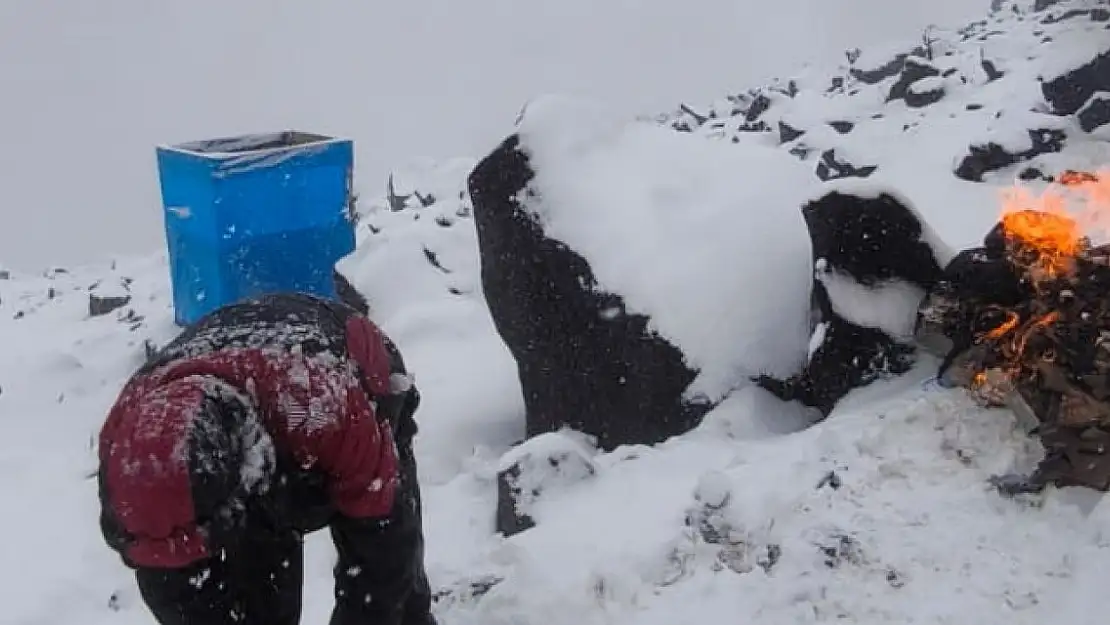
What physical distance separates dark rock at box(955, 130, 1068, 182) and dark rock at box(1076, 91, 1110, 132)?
13.6 inches

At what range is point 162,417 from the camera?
227 centimetres

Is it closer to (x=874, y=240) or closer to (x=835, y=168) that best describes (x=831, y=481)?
(x=874, y=240)

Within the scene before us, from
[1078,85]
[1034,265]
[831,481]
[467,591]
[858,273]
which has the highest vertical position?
[1034,265]

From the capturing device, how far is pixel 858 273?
208 inches

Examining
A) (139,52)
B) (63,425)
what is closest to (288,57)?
(139,52)

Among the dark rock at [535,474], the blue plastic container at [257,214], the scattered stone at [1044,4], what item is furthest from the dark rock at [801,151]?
the scattered stone at [1044,4]

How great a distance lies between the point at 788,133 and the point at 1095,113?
4195 millimetres

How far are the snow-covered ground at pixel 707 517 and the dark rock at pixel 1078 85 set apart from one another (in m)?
2.15

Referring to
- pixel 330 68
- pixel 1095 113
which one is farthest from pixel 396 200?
pixel 330 68

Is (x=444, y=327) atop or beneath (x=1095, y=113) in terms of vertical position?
beneath

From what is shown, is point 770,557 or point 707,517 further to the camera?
point 707,517

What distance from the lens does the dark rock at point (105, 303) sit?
1205 cm

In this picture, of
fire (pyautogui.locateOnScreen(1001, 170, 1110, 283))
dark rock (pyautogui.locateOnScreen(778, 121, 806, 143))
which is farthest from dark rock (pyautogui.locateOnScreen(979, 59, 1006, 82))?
fire (pyautogui.locateOnScreen(1001, 170, 1110, 283))

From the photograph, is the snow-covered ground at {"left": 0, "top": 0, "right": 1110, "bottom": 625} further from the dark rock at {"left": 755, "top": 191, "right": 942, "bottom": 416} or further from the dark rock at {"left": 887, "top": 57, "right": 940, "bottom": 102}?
the dark rock at {"left": 887, "top": 57, "right": 940, "bottom": 102}
